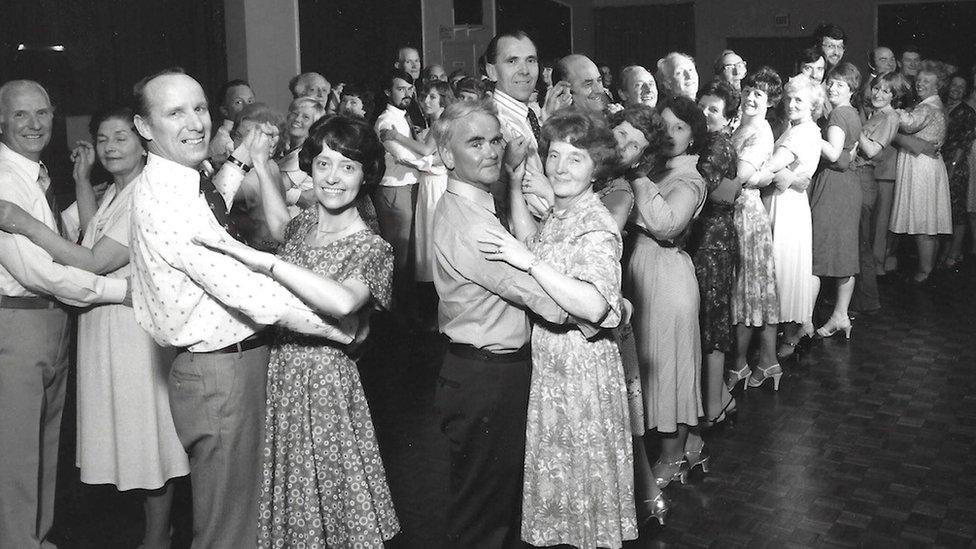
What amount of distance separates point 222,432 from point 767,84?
371cm

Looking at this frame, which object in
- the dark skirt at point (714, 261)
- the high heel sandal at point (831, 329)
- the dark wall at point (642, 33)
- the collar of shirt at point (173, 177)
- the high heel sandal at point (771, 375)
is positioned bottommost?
the high heel sandal at point (771, 375)

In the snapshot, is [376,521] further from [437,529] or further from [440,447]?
[440,447]

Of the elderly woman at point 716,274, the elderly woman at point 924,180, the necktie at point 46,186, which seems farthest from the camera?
the elderly woman at point 924,180

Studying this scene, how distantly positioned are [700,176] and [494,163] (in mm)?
1188

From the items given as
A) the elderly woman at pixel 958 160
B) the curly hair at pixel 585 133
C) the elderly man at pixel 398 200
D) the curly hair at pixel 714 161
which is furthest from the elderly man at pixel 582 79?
the elderly woman at pixel 958 160

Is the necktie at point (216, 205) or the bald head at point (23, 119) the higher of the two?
the bald head at point (23, 119)

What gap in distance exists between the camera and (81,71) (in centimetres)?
552

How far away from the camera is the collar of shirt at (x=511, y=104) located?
3666mm

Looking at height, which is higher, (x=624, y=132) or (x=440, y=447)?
(x=624, y=132)

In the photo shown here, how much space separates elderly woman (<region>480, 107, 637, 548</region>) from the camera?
2699 mm

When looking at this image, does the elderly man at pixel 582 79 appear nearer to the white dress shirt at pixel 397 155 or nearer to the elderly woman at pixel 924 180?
the white dress shirt at pixel 397 155

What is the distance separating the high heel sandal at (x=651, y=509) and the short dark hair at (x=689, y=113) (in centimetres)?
138

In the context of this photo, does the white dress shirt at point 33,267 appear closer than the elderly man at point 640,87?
Yes

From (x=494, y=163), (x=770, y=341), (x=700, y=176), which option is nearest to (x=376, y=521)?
(x=494, y=163)
